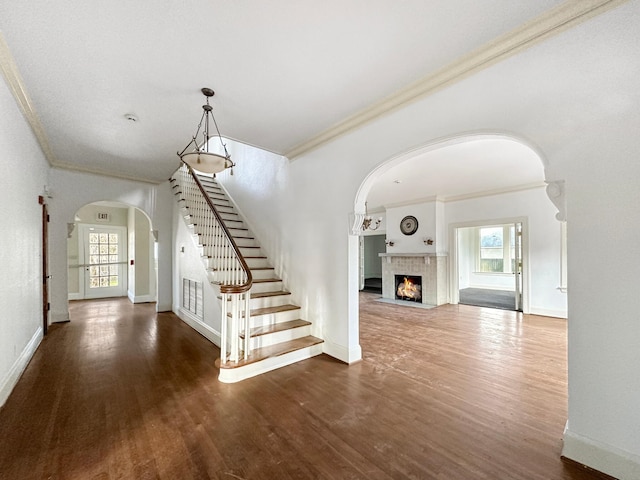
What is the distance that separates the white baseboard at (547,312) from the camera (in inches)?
200

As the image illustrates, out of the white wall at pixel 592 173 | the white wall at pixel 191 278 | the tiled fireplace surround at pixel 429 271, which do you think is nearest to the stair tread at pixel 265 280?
the white wall at pixel 191 278

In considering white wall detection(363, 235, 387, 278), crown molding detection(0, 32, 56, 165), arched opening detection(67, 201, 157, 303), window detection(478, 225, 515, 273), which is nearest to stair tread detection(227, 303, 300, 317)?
crown molding detection(0, 32, 56, 165)

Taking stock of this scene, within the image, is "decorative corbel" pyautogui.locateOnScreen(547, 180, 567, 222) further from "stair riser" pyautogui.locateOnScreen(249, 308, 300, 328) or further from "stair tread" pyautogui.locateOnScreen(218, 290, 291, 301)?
"stair tread" pyautogui.locateOnScreen(218, 290, 291, 301)

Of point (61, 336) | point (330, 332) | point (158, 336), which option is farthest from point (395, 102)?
point (61, 336)

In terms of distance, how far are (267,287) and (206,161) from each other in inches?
80.9

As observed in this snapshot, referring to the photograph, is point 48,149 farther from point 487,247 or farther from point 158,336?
point 487,247

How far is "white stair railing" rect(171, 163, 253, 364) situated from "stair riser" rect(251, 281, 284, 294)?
303 millimetres

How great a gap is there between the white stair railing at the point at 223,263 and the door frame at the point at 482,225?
17.7 ft

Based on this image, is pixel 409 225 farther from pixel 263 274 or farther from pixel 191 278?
pixel 191 278

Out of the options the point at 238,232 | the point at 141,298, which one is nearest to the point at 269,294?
the point at 238,232

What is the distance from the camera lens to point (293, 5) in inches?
65.4

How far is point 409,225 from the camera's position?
7207mm

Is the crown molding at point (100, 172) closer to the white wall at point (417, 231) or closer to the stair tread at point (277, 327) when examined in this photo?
the stair tread at point (277, 327)

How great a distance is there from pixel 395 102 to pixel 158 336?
4.68 meters
